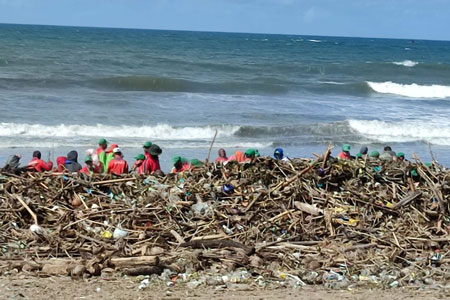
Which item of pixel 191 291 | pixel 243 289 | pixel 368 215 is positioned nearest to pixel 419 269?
pixel 368 215

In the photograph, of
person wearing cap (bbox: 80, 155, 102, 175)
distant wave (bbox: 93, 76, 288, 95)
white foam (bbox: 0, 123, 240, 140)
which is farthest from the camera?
distant wave (bbox: 93, 76, 288, 95)

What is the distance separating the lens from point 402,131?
909 inches

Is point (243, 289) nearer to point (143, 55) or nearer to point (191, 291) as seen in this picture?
point (191, 291)

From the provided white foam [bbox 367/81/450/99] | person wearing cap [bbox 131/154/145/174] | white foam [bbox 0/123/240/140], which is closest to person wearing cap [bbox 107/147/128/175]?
person wearing cap [bbox 131/154/145/174]

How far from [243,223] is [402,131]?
53.9ft

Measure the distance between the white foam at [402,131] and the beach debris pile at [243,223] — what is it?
13143mm

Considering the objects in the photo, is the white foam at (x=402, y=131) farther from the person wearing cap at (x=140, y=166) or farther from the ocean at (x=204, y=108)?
the person wearing cap at (x=140, y=166)

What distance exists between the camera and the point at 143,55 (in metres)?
50.8

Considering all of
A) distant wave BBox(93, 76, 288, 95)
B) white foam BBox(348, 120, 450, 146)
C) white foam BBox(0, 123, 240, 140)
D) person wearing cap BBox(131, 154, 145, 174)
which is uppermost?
person wearing cap BBox(131, 154, 145, 174)

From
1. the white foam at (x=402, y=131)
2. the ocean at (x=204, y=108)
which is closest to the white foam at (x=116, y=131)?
the ocean at (x=204, y=108)

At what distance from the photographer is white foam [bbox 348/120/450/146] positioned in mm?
21828

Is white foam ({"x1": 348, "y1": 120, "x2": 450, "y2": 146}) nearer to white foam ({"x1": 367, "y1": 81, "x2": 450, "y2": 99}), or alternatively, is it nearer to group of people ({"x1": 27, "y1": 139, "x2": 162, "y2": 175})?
group of people ({"x1": 27, "y1": 139, "x2": 162, "y2": 175})

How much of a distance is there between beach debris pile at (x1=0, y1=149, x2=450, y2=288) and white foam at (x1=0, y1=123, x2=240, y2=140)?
37.7 feet

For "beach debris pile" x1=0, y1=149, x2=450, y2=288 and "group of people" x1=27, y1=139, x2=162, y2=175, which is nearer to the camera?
"beach debris pile" x1=0, y1=149, x2=450, y2=288
